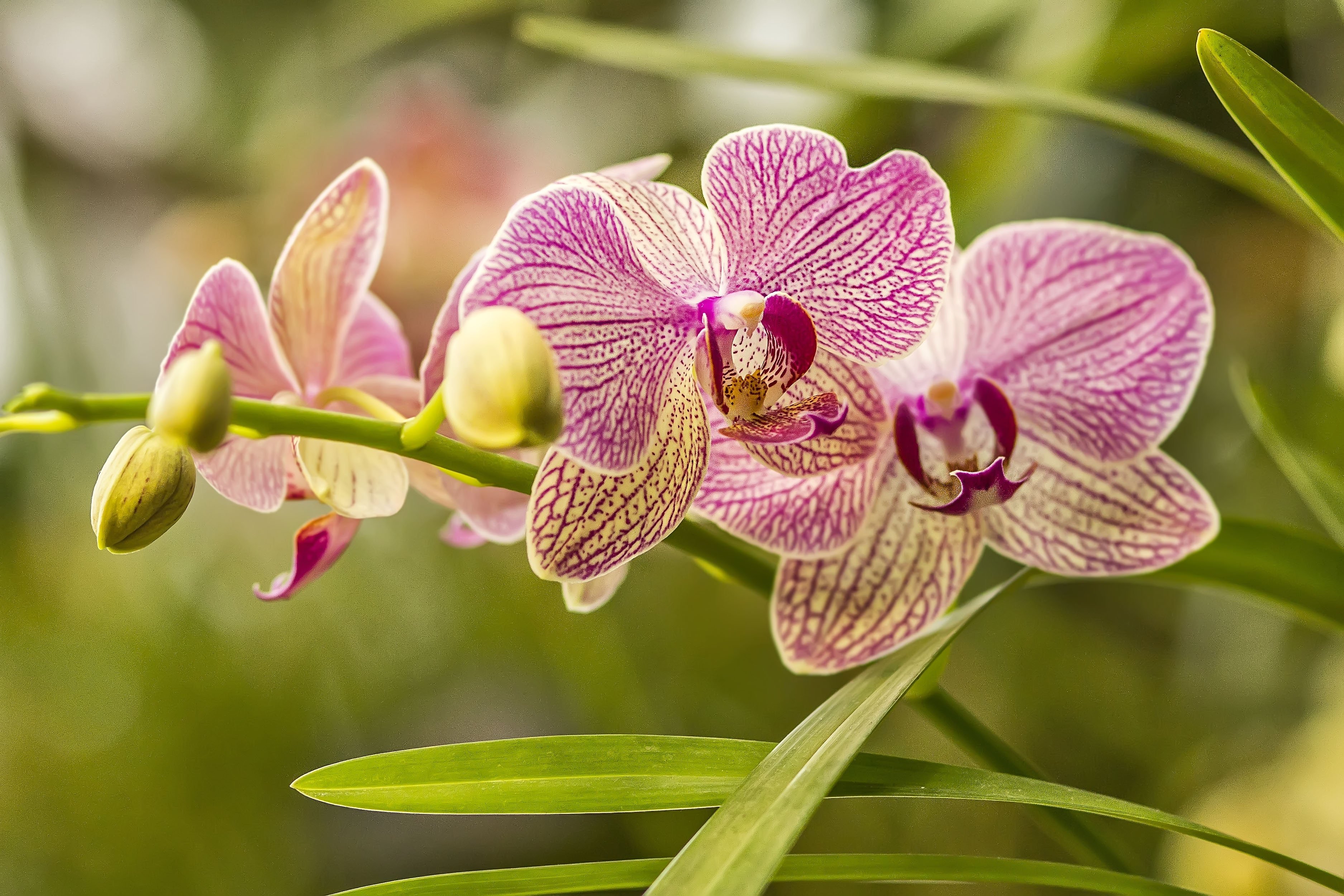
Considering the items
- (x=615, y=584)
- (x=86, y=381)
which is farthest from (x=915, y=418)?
(x=86, y=381)

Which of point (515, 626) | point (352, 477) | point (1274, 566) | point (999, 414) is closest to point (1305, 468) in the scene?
point (1274, 566)

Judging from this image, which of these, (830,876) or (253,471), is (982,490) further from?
(253,471)

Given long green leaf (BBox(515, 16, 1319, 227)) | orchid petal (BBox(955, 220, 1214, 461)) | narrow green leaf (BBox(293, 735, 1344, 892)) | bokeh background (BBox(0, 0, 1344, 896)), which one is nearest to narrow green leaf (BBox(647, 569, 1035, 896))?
narrow green leaf (BBox(293, 735, 1344, 892))

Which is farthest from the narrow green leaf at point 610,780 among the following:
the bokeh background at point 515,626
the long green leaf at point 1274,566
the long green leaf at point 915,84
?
the bokeh background at point 515,626

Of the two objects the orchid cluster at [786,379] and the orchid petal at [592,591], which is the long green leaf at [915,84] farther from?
the orchid petal at [592,591]

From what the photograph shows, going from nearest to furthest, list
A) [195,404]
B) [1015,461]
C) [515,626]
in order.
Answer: [195,404]
[1015,461]
[515,626]
